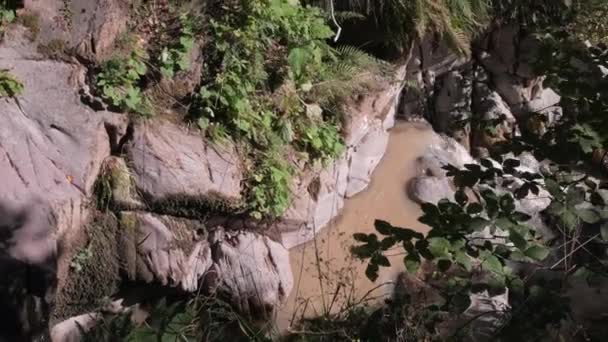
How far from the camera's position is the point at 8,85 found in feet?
13.5

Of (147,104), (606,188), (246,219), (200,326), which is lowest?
(246,219)

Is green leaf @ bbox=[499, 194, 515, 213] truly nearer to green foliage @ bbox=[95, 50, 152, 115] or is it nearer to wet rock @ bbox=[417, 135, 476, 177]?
green foliage @ bbox=[95, 50, 152, 115]

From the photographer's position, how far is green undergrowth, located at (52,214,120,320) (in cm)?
425

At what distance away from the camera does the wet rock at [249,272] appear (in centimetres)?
476

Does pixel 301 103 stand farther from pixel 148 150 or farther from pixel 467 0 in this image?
pixel 467 0

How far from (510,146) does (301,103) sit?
3.06 meters

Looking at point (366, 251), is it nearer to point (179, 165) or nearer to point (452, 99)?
point (179, 165)

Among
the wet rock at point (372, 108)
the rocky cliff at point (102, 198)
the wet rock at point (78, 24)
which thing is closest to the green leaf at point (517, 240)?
the rocky cliff at point (102, 198)

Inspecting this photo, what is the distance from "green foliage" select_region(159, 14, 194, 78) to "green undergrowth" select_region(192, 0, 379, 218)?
0.55 feet

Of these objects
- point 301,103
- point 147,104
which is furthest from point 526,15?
point 147,104

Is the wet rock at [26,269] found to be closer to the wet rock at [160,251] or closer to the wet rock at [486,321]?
the wet rock at [160,251]

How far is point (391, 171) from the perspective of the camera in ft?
21.5

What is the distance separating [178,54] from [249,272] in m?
1.62

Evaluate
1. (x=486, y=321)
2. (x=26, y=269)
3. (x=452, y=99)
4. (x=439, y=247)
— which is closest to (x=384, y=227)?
(x=439, y=247)
